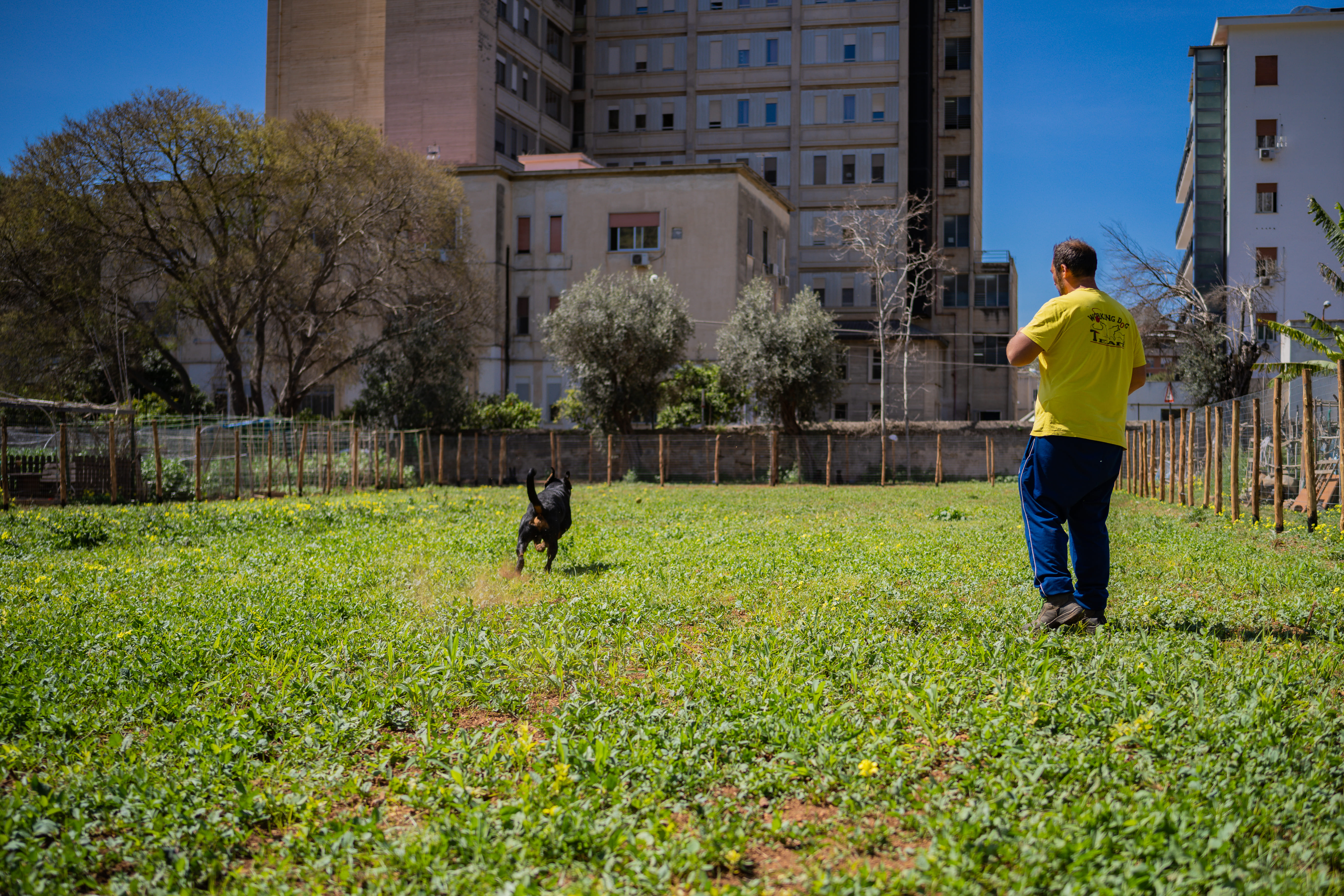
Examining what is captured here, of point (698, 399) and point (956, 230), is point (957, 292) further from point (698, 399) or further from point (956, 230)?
point (698, 399)

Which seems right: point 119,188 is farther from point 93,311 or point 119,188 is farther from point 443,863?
point 443,863

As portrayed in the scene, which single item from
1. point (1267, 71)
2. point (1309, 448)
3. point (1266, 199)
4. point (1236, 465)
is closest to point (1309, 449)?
point (1309, 448)

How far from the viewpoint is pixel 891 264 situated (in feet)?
180

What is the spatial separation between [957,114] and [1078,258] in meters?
65.1

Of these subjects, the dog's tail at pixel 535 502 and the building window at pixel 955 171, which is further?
the building window at pixel 955 171

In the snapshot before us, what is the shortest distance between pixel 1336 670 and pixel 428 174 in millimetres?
39992

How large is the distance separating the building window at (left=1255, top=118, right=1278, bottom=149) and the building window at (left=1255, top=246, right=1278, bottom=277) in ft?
15.4

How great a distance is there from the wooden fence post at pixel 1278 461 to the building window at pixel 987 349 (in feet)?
163

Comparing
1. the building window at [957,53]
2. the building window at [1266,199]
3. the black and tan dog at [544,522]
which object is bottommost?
the black and tan dog at [544,522]

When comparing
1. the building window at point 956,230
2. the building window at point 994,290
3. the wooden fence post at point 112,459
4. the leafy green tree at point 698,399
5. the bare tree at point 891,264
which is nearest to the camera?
the wooden fence post at point 112,459

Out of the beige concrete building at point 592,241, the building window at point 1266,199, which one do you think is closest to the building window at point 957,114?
the building window at point 1266,199

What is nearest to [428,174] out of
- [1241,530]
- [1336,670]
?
[1241,530]

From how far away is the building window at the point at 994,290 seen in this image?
213ft

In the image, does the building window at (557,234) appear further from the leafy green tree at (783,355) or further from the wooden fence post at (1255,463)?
the wooden fence post at (1255,463)
